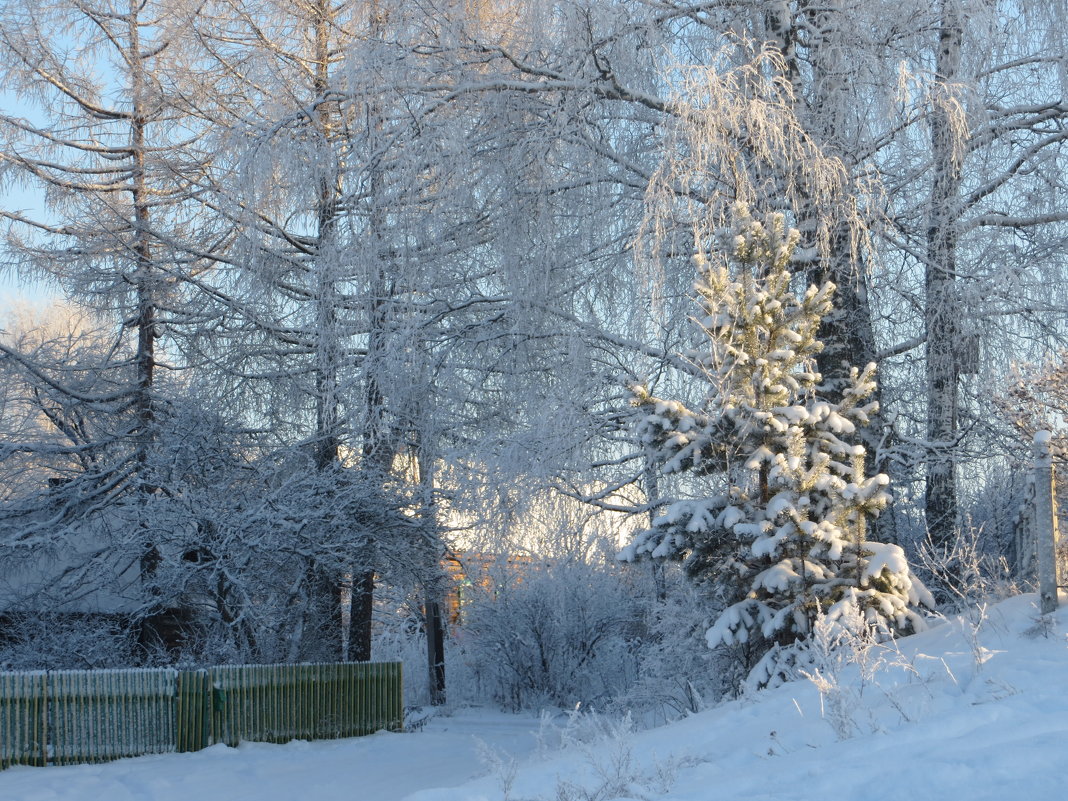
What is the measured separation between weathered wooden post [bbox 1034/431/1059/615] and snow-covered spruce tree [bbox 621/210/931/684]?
111 centimetres

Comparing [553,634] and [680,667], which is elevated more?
[680,667]

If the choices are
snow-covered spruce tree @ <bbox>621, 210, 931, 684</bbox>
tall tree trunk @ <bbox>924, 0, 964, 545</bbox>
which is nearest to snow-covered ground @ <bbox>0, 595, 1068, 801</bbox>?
snow-covered spruce tree @ <bbox>621, 210, 931, 684</bbox>

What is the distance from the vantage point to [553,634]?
69.1 ft

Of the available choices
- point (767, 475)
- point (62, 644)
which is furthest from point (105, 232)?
point (767, 475)

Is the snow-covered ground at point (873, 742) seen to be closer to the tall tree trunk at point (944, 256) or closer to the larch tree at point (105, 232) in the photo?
the tall tree trunk at point (944, 256)

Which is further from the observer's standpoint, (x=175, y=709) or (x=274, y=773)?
(x=175, y=709)

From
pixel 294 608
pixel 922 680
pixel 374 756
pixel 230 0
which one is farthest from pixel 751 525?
pixel 230 0

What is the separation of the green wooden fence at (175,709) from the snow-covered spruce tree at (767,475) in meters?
6.79

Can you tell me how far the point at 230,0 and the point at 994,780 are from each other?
16.0m

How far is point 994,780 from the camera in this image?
4.00 m

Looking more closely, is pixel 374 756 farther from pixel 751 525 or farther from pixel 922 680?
pixel 922 680

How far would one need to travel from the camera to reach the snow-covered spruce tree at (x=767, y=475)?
8148mm

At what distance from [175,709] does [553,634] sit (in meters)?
9.66

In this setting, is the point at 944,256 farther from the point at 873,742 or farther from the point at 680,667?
the point at 873,742
